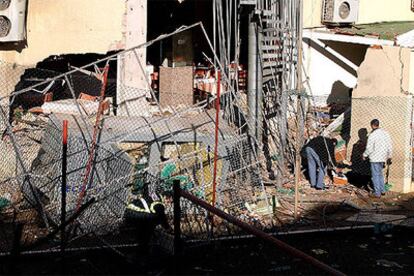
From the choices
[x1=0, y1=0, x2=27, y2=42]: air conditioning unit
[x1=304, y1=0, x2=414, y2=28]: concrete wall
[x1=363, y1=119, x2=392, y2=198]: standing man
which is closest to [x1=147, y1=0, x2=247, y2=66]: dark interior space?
[x1=304, y1=0, x2=414, y2=28]: concrete wall

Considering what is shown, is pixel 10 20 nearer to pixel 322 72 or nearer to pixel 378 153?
pixel 378 153

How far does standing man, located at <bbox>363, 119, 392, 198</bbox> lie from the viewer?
12539 mm

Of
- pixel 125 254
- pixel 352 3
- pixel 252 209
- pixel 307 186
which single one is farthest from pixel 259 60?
pixel 352 3

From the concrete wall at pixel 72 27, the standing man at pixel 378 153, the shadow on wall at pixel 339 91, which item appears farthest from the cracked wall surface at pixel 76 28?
the shadow on wall at pixel 339 91

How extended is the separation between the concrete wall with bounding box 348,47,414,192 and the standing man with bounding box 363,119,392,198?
25.3 inches

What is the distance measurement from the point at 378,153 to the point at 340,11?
27.7 ft

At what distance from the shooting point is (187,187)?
33.0 ft

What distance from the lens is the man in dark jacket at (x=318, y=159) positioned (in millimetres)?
13133

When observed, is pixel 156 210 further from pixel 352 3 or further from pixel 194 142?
pixel 352 3

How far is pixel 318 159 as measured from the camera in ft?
43.3

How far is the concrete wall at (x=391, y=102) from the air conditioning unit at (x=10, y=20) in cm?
716

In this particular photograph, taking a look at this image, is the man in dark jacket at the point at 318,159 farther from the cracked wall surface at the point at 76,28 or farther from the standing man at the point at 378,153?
the cracked wall surface at the point at 76,28

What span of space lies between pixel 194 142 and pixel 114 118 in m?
1.93

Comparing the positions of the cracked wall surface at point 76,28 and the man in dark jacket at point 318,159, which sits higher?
the cracked wall surface at point 76,28
